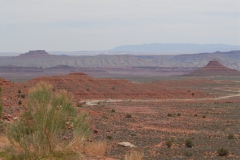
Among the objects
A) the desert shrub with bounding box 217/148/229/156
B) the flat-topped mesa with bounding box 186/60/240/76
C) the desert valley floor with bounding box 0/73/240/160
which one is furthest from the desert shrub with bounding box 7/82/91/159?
the flat-topped mesa with bounding box 186/60/240/76

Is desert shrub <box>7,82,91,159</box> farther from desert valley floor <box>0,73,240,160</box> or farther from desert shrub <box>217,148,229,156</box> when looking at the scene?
desert shrub <box>217,148,229,156</box>

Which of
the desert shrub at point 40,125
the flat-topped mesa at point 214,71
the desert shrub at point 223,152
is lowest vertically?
the flat-topped mesa at point 214,71

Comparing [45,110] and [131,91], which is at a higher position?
[45,110]

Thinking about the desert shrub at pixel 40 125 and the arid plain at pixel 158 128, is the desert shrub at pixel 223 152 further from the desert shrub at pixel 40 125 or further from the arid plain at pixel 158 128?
the desert shrub at pixel 40 125

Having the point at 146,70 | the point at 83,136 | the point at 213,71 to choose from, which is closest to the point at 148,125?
the point at 83,136

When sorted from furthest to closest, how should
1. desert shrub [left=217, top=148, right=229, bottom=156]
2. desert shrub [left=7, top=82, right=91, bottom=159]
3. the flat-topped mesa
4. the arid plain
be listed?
the flat-topped mesa → the arid plain → desert shrub [left=217, top=148, right=229, bottom=156] → desert shrub [left=7, top=82, right=91, bottom=159]

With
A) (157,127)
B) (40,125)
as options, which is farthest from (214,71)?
(40,125)

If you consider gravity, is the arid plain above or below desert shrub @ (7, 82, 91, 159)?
below

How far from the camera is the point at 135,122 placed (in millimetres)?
34219

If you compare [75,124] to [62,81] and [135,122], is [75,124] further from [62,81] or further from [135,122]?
[62,81]

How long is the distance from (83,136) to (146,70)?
15560 cm

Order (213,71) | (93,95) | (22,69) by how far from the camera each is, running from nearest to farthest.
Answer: (93,95) < (213,71) < (22,69)

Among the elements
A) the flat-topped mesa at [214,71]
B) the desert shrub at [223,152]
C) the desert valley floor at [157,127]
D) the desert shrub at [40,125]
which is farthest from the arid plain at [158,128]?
the flat-topped mesa at [214,71]

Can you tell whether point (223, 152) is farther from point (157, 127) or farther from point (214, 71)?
point (214, 71)
